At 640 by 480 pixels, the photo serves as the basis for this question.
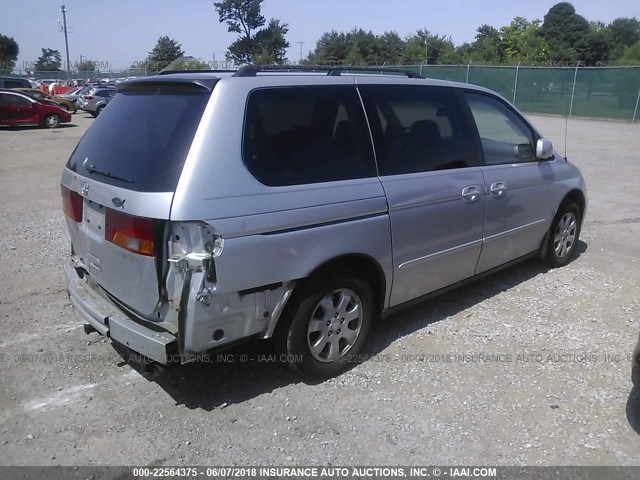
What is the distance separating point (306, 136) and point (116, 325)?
156cm

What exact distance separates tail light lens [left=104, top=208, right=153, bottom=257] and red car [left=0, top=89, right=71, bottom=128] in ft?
70.0

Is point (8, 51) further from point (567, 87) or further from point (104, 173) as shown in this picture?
point (104, 173)

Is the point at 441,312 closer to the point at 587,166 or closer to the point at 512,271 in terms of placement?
the point at 512,271

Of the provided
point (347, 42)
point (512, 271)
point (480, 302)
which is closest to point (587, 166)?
point (512, 271)

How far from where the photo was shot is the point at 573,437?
3.05 metres

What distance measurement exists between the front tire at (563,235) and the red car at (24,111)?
2146cm

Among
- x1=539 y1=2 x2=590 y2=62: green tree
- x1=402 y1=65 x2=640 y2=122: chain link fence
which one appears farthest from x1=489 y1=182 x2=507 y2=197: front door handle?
x1=539 y1=2 x2=590 y2=62: green tree

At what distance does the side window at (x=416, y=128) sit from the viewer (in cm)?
366

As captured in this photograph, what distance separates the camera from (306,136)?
10.8 ft

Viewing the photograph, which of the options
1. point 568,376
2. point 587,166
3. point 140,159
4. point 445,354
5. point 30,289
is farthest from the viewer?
point 587,166

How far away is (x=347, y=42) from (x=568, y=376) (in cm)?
7540

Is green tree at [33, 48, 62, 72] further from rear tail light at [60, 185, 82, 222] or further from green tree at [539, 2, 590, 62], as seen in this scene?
rear tail light at [60, 185, 82, 222]

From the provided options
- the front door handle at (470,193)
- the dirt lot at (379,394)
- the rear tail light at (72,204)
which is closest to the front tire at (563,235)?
the dirt lot at (379,394)

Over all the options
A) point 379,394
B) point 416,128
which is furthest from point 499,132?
point 379,394
